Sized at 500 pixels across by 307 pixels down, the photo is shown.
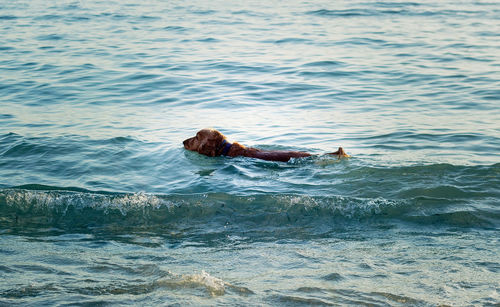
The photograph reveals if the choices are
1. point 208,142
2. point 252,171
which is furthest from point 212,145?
point 252,171

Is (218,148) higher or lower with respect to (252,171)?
higher

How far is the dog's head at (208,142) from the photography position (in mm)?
8727

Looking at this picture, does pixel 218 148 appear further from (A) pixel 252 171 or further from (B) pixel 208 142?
(A) pixel 252 171

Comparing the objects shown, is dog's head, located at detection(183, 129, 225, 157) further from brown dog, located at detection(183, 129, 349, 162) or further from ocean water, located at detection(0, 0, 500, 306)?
ocean water, located at detection(0, 0, 500, 306)

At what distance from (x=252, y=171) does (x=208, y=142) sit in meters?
0.99

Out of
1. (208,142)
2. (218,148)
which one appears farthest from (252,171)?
(208,142)

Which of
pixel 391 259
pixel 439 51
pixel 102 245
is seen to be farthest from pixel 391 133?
pixel 439 51

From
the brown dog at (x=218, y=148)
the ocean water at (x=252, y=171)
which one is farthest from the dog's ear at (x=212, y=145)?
the ocean water at (x=252, y=171)

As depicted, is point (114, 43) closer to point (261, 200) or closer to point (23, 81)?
point (23, 81)

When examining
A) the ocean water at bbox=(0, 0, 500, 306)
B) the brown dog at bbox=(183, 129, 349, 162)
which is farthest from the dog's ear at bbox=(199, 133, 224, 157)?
the ocean water at bbox=(0, 0, 500, 306)

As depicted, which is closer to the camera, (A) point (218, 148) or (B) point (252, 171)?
(B) point (252, 171)

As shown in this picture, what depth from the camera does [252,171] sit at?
26.8ft

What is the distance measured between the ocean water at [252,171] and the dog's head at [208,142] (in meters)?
0.16

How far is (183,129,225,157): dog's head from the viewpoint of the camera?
873cm
